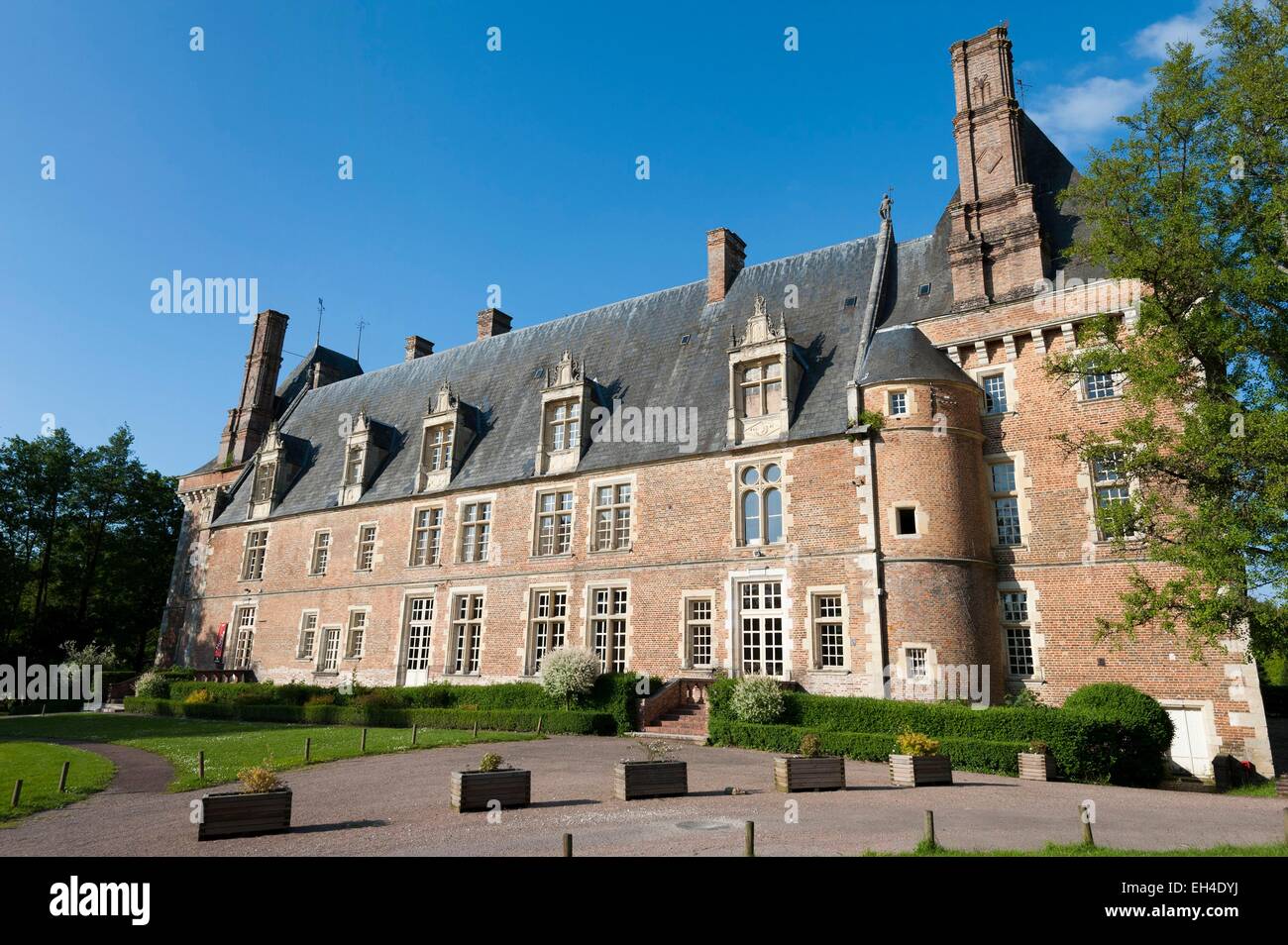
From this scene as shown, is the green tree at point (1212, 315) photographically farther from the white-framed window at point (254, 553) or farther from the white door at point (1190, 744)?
the white-framed window at point (254, 553)

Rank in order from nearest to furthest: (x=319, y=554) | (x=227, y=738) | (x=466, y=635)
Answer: (x=227, y=738) < (x=466, y=635) < (x=319, y=554)

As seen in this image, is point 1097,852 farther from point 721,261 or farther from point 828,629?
point 721,261

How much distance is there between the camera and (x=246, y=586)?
3697 centimetres

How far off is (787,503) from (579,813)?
43.9ft

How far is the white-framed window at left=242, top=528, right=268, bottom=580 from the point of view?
37188mm

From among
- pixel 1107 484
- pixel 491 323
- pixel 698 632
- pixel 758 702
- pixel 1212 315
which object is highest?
pixel 491 323

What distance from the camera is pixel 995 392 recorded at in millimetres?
22656

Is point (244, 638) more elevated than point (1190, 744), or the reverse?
point (244, 638)

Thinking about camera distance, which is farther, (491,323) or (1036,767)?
(491,323)

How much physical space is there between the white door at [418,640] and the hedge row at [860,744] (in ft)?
46.0

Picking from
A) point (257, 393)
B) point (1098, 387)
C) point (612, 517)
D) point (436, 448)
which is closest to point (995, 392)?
point (1098, 387)

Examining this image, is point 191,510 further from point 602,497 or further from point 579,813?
point 579,813

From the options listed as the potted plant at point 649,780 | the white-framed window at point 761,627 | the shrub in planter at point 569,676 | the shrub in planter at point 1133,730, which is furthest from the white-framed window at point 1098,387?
the potted plant at point 649,780

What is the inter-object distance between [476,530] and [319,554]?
30.9 ft
